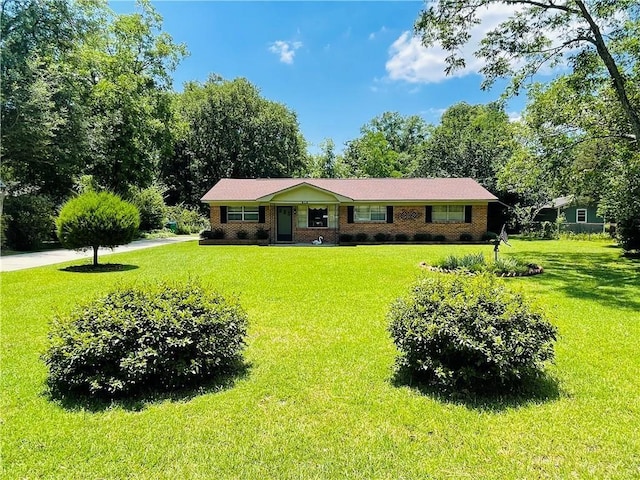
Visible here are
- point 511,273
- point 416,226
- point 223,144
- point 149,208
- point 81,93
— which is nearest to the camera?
point 511,273

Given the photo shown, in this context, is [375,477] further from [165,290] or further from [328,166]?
[328,166]

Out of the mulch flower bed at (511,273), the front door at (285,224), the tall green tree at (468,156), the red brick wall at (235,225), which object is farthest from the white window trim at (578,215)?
the red brick wall at (235,225)

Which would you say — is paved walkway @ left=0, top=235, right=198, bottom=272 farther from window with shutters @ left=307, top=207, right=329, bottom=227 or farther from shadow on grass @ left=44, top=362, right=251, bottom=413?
window with shutters @ left=307, top=207, right=329, bottom=227

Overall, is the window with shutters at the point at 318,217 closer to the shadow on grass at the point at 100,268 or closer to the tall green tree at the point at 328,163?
the shadow on grass at the point at 100,268

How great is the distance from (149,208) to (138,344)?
89.0 ft

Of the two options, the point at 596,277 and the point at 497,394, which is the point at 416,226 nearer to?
the point at 596,277

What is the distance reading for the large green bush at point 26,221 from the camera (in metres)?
16.8

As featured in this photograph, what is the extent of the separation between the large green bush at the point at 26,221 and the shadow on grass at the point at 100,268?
5660 mm

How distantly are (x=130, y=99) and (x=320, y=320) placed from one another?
78.2 ft

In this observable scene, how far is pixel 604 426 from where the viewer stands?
3443 millimetres

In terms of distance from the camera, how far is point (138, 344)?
3.94 m

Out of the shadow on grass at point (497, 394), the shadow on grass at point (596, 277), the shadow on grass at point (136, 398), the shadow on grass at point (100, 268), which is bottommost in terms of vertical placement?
the shadow on grass at point (497, 394)

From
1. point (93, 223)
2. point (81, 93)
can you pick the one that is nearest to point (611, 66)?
point (93, 223)

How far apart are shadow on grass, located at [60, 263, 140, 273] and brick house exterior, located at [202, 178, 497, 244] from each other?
32.9ft
